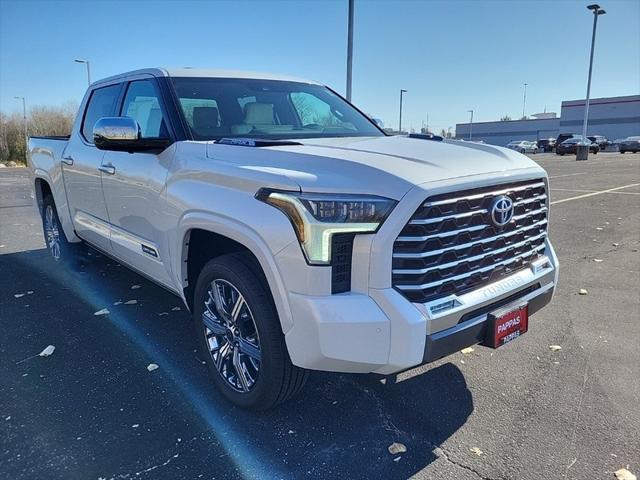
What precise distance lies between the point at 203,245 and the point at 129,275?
9.26ft

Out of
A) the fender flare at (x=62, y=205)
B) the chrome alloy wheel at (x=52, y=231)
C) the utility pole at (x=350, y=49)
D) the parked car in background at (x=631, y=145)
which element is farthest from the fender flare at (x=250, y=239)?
the parked car in background at (x=631, y=145)

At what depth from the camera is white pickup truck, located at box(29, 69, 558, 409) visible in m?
2.17

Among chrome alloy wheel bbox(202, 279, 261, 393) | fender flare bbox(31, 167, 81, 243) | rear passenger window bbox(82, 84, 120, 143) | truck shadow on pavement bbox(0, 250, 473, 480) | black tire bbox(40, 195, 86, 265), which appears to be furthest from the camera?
black tire bbox(40, 195, 86, 265)

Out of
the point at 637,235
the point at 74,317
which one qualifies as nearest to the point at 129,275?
the point at 74,317

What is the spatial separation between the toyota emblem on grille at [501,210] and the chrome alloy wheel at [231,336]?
4.39 ft

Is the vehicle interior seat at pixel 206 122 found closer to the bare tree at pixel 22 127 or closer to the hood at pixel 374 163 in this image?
the hood at pixel 374 163

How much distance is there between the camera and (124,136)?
3.05 m

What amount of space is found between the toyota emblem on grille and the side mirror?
2009 millimetres

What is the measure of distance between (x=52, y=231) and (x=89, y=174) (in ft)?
6.70

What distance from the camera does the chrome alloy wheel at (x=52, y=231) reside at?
572 centimetres

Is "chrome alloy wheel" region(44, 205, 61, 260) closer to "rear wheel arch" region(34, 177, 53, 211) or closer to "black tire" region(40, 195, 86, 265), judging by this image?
"black tire" region(40, 195, 86, 265)

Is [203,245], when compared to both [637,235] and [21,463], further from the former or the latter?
[637,235]

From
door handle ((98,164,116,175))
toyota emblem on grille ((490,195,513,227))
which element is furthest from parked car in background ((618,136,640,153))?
door handle ((98,164,116,175))

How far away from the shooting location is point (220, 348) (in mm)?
2982
